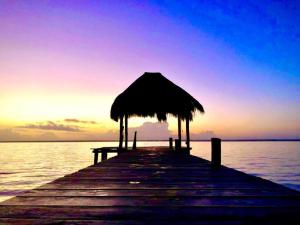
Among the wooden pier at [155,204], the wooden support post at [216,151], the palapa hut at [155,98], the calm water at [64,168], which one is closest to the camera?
the wooden pier at [155,204]

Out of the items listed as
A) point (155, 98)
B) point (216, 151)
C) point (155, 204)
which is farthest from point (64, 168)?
point (155, 204)

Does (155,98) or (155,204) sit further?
(155,98)

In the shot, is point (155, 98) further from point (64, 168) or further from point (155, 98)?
point (64, 168)

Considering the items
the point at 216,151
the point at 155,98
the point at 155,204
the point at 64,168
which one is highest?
the point at 155,98

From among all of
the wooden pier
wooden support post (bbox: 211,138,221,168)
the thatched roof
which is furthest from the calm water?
the wooden pier

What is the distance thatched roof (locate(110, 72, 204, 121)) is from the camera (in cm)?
1623

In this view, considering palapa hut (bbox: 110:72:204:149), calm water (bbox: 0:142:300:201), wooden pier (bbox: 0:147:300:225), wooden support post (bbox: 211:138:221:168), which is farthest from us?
calm water (bbox: 0:142:300:201)

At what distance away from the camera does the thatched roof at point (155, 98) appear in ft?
53.3

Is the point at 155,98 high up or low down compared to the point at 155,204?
up

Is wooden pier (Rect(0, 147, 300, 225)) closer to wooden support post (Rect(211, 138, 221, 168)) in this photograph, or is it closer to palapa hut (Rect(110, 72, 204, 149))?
wooden support post (Rect(211, 138, 221, 168))

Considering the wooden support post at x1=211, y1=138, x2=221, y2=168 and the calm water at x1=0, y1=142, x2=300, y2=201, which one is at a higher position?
the wooden support post at x1=211, y1=138, x2=221, y2=168

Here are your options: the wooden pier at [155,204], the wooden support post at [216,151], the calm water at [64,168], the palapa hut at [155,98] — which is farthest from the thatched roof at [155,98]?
the wooden pier at [155,204]

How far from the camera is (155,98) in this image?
53.6 feet

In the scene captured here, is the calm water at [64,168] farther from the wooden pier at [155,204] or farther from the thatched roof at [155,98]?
the wooden pier at [155,204]
